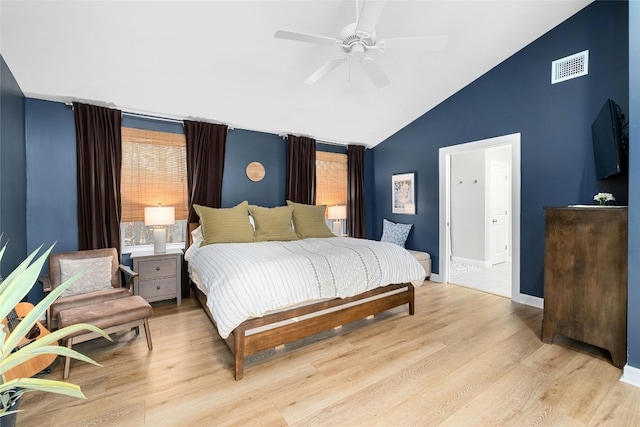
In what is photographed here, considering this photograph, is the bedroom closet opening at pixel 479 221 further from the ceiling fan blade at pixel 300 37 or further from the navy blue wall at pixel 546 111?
the ceiling fan blade at pixel 300 37

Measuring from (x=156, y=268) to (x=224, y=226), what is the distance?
2.99 feet

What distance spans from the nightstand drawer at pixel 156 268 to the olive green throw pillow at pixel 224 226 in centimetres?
48

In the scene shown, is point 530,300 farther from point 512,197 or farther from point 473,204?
point 473,204

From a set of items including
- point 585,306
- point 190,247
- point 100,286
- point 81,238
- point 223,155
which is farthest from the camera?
point 223,155

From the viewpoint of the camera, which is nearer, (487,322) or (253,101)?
(487,322)

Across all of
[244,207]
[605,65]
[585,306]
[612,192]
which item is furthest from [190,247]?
[605,65]

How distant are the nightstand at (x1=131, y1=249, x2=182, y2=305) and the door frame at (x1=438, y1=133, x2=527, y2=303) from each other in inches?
147

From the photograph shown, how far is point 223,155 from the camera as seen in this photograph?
4.05 metres

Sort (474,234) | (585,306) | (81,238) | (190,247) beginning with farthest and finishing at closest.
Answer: (474,234) < (190,247) < (81,238) < (585,306)

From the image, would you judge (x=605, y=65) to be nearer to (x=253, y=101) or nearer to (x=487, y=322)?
(x=487, y=322)

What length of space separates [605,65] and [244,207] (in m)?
4.19

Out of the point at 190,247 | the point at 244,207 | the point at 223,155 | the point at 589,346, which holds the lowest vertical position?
the point at 589,346

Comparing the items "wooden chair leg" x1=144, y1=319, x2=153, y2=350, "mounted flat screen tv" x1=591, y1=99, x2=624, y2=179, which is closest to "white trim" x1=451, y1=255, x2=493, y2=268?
"mounted flat screen tv" x1=591, y1=99, x2=624, y2=179

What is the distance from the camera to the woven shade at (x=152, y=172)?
3.55 meters
